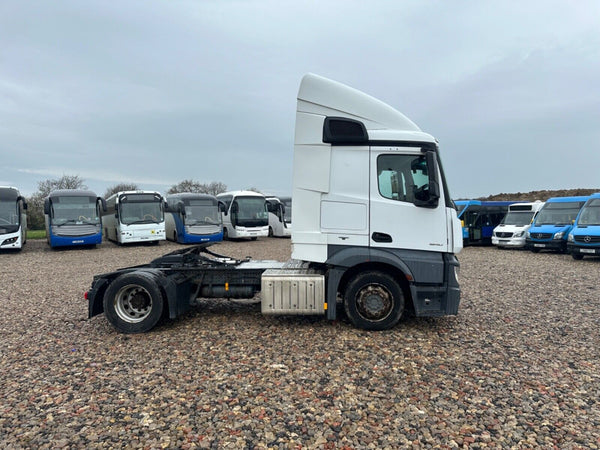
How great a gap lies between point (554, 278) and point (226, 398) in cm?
1019

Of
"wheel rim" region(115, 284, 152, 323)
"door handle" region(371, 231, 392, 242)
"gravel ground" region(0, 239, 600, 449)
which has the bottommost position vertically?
"gravel ground" region(0, 239, 600, 449)

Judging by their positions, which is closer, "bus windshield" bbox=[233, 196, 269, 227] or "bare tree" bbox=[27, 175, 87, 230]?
"bus windshield" bbox=[233, 196, 269, 227]

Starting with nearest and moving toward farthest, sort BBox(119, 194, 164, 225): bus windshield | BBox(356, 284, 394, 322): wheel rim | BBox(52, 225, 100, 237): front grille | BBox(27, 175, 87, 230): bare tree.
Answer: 1. BBox(356, 284, 394, 322): wheel rim
2. BBox(52, 225, 100, 237): front grille
3. BBox(119, 194, 164, 225): bus windshield
4. BBox(27, 175, 87, 230): bare tree

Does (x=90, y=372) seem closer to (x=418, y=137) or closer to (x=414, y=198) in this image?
(x=414, y=198)

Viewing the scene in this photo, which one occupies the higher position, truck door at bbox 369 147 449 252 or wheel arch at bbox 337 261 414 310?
truck door at bbox 369 147 449 252

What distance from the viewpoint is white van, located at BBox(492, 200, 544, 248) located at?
61.7ft

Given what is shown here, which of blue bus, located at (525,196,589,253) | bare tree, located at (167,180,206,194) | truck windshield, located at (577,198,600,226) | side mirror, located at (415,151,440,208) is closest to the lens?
side mirror, located at (415,151,440,208)

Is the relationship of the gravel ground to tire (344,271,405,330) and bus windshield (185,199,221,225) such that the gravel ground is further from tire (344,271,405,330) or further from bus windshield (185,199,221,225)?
bus windshield (185,199,221,225)

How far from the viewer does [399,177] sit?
211 inches

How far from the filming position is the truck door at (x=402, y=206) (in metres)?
5.30

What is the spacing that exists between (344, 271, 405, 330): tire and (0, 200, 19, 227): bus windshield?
59.9ft

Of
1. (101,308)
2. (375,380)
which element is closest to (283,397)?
(375,380)

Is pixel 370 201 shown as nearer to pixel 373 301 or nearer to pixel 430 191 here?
pixel 430 191

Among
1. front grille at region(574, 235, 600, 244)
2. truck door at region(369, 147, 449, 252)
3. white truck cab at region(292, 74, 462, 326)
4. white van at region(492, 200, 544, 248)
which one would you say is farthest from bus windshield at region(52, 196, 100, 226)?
front grille at region(574, 235, 600, 244)
